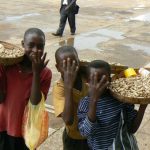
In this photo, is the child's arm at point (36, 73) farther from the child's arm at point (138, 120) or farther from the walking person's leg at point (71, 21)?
the walking person's leg at point (71, 21)

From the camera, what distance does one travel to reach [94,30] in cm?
1142

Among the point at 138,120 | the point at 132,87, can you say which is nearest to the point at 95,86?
the point at 132,87

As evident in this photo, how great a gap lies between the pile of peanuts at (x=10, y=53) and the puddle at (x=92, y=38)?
6315 millimetres

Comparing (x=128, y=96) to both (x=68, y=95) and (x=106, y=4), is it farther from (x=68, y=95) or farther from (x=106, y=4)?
(x=106, y=4)

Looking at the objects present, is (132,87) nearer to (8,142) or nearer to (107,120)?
(107,120)

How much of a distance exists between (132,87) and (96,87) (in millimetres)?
358

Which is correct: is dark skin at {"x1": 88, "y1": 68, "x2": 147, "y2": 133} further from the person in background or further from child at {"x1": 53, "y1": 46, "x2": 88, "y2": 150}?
the person in background

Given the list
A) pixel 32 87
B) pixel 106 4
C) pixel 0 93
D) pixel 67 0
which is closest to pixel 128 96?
pixel 32 87

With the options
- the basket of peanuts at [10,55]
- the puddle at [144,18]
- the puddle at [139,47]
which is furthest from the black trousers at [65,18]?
the basket of peanuts at [10,55]

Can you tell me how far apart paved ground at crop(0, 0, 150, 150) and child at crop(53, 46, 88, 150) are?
1.39 meters

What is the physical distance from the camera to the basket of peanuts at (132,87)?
2.49 m

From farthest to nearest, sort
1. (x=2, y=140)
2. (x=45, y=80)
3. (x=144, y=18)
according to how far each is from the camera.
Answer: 1. (x=144, y=18)
2. (x=2, y=140)
3. (x=45, y=80)

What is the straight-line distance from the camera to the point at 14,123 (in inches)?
118

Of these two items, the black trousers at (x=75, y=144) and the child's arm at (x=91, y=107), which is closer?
the child's arm at (x=91, y=107)
